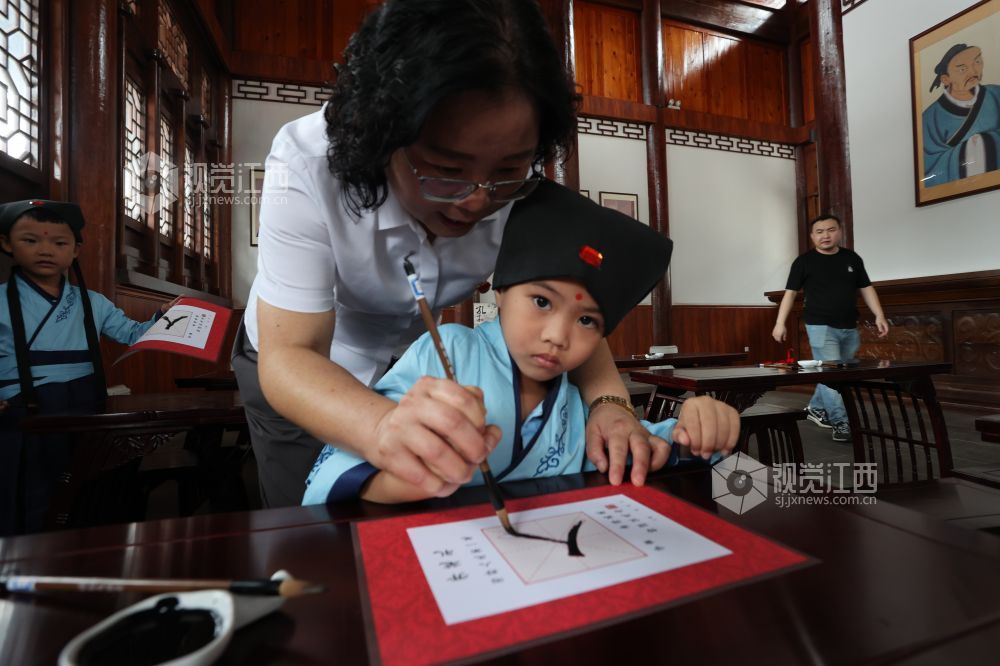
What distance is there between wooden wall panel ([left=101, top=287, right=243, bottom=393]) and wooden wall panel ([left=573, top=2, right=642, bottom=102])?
5.86 meters

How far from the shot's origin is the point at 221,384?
317cm

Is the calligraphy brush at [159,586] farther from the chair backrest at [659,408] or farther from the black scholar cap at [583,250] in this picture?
the chair backrest at [659,408]

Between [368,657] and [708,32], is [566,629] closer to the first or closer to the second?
[368,657]

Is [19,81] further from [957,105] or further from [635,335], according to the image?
[957,105]

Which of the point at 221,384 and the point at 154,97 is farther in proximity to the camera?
the point at 154,97

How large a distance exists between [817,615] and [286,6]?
7465 millimetres

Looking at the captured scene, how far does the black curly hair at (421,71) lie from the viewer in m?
0.73

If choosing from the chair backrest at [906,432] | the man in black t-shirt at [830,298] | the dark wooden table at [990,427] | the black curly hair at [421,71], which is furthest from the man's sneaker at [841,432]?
the black curly hair at [421,71]

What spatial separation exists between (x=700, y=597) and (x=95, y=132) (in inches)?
151

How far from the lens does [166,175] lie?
4.30m

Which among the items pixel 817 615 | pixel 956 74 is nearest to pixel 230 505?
pixel 817 615

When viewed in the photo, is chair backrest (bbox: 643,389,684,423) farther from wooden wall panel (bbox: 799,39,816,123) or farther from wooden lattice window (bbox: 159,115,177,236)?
wooden wall panel (bbox: 799,39,816,123)

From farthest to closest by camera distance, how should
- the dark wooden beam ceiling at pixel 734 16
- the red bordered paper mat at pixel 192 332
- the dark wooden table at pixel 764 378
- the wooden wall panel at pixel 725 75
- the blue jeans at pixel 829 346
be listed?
the wooden wall panel at pixel 725 75
the dark wooden beam ceiling at pixel 734 16
the blue jeans at pixel 829 346
the dark wooden table at pixel 764 378
the red bordered paper mat at pixel 192 332

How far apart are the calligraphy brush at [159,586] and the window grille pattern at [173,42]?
15.5ft
